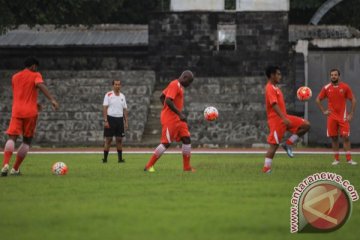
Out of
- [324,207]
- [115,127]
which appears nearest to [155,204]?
[324,207]

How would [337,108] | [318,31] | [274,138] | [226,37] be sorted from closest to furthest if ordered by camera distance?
[274,138] < [337,108] < [226,37] < [318,31]

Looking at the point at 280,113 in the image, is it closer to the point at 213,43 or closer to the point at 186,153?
the point at 186,153

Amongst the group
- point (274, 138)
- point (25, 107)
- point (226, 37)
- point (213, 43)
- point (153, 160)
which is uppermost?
point (226, 37)

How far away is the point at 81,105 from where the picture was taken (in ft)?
125

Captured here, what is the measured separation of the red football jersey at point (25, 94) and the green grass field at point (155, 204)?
1.16 metres

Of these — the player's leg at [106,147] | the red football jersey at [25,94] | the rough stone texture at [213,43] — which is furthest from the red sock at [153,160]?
the rough stone texture at [213,43]

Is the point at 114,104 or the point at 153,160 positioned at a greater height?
the point at 114,104

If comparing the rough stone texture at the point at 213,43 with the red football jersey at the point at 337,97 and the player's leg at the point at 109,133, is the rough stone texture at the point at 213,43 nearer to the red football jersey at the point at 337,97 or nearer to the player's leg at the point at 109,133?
the player's leg at the point at 109,133

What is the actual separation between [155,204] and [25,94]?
598cm

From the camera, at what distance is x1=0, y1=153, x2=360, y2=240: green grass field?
9.70 m

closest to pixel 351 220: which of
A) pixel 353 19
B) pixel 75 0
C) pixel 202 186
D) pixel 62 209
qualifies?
pixel 62 209

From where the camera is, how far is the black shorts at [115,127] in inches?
955

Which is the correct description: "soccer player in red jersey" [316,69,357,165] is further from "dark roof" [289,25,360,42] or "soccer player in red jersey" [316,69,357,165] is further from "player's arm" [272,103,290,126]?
"dark roof" [289,25,360,42]

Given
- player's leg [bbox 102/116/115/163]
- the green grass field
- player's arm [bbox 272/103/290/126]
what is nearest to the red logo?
the green grass field
